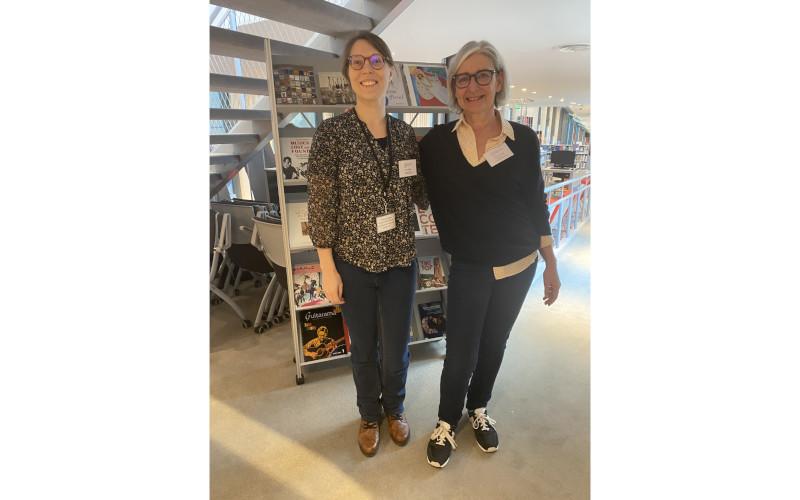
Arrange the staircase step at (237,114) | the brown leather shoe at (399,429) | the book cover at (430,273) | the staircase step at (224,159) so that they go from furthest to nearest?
the staircase step at (224,159)
the staircase step at (237,114)
the book cover at (430,273)
the brown leather shoe at (399,429)

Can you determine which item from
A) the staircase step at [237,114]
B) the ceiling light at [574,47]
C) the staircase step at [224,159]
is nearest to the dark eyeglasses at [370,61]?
the staircase step at [237,114]

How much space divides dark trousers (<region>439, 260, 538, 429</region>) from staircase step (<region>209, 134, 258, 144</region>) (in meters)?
3.46

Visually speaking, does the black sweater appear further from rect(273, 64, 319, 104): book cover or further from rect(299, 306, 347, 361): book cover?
rect(299, 306, 347, 361): book cover

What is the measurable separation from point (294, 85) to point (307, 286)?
120 cm

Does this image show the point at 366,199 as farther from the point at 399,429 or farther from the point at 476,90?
the point at 399,429

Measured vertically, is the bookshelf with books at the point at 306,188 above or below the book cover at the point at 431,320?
above

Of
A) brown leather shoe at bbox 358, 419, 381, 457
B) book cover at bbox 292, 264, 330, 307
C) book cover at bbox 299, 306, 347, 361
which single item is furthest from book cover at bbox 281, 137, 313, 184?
brown leather shoe at bbox 358, 419, 381, 457

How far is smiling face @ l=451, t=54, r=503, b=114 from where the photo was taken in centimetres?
145

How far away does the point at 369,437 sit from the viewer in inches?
73.7

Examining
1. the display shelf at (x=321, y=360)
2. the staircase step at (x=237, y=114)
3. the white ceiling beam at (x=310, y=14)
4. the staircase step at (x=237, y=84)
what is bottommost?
the display shelf at (x=321, y=360)

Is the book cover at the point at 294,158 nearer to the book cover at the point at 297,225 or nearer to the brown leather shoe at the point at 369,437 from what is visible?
the book cover at the point at 297,225

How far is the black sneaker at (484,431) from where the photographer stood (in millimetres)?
1847

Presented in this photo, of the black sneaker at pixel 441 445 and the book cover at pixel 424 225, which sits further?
the book cover at pixel 424 225

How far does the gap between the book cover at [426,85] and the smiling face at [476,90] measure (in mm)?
1089
